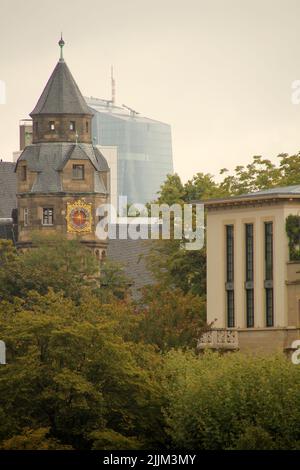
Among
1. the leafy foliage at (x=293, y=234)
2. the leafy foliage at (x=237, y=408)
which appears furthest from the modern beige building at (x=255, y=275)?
the leafy foliage at (x=237, y=408)

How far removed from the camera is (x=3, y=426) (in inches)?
5305

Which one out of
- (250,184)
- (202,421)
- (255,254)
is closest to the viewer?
(202,421)

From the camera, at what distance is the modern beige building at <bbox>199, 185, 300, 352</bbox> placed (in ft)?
529

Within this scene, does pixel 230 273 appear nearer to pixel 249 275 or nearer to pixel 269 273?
pixel 249 275

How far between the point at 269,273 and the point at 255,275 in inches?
39.7

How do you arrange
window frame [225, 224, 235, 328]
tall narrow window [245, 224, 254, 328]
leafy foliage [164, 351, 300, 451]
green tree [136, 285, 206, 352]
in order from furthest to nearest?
window frame [225, 224, 235, 328]
tall narrow window [245, 224, 254, 328]
green tree [136, 285, 206, 352]
leafy foliage [164, 351, 300, 451]

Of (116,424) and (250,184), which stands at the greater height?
(250,184)

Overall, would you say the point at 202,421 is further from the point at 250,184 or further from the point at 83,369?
the point at 250,184

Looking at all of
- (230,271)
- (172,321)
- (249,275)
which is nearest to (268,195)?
(249,275)

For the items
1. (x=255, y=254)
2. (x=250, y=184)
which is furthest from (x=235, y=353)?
(x=250, y=184)

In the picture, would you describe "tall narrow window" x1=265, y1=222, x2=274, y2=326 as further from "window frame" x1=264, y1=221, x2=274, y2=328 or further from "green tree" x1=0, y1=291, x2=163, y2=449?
"green tree" x1=0, y1=291, x2=163, y2=449

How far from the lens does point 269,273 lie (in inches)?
6437

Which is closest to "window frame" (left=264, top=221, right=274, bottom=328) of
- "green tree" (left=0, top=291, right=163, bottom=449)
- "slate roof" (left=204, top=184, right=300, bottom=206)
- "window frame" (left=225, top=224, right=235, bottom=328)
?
"slate roof" (left=204, top=184, right=300, bottom=206)

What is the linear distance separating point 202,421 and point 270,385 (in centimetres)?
358
